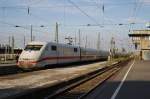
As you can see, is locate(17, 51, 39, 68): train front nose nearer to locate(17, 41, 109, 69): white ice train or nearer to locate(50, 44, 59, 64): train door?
locate(17, 41, 109, 69): white ice train

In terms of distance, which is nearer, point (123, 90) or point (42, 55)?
point (123, 90)

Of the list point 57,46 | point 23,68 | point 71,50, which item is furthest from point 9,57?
point 23,68

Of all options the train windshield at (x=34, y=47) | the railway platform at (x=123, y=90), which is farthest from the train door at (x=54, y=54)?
the railway platform at (x=123, y=90)

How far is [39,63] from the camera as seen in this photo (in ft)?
123

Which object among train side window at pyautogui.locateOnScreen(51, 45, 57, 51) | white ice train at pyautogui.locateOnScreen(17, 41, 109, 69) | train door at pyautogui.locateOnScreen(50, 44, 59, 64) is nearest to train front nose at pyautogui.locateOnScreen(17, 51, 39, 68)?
white ice train at pyautogui.locateOnScreen(17, 41, 109, 69)

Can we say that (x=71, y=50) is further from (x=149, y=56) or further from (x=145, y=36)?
(x=145, y=36)

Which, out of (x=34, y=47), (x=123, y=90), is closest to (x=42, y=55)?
(x=34, y=47)

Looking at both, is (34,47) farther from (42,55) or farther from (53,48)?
(53,48)

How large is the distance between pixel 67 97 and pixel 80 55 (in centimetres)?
4287

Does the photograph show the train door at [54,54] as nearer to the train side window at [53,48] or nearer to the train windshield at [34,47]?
the train side window at [53,48]

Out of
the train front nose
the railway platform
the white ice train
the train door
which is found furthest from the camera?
the train door

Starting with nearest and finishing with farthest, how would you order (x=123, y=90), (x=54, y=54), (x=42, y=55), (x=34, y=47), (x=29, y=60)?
(x=123, y=90) < (x=29, y=60) < (x=42, y=55) < (x=34, y=47) < (x=54, y=54)

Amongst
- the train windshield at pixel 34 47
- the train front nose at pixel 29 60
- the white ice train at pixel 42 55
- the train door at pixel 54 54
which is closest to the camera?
the train front nose at pixel 29 60

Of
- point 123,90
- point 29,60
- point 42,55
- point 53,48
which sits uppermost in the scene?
point 53,48
